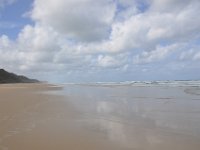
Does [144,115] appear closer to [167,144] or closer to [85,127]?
[85,127]

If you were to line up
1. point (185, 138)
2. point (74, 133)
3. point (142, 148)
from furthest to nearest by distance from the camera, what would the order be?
1. point (74, 133)
2. point (185, 138)
3. point (142, 148)

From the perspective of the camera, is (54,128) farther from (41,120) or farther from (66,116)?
(66,116)

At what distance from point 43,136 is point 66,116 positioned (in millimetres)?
3386

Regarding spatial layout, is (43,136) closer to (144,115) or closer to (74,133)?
(74,133)

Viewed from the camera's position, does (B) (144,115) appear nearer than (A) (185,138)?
No

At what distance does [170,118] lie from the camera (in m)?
9.61

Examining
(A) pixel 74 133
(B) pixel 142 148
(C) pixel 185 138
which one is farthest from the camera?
(A) pixel 74 133

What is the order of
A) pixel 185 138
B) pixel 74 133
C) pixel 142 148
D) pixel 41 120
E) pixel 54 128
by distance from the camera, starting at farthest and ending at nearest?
pixel 41 120 < pixel 54 128 < pixel 74 133 < pixel 185 138 < pixel 142 148

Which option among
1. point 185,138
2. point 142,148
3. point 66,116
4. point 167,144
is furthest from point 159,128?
point 66,116

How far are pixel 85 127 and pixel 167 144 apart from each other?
2756mm

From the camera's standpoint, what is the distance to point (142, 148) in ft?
18.8

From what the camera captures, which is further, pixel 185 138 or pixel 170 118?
pixel 170 118

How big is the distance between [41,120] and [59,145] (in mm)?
3246

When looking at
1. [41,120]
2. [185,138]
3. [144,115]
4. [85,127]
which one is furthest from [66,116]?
[185,138]
